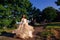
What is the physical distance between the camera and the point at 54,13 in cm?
6266

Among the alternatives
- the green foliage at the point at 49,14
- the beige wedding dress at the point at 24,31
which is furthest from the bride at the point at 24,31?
the green foliage at the point at 49,14

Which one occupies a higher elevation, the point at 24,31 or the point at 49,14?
the point at 49,14

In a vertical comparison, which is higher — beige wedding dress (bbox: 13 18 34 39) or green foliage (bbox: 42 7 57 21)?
green foliage (bbox: 42 7 57 21)

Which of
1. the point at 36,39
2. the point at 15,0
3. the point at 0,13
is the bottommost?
the point at 36,39

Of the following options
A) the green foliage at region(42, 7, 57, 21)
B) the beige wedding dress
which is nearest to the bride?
the beige wedding dress

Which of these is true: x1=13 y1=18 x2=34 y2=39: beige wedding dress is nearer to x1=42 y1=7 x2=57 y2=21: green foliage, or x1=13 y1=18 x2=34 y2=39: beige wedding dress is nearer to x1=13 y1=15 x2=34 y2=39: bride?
x1=13 y1=15 x2=34 y2=39: bride

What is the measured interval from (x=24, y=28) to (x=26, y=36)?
725 mm

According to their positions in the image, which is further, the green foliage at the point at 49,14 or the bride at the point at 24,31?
the green foliage at the point at 49,14

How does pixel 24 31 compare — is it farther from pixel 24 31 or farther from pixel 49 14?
pixel 49 14

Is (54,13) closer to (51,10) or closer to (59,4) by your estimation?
(51,10)

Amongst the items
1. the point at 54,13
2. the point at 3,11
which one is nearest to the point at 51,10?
the point at 54,13

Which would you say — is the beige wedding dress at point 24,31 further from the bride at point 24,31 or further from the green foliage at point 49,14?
the green foliage at point 49,14

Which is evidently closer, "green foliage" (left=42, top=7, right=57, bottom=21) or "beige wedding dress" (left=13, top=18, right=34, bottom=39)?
"beige wedding dress" (left=13, top=18, right=34, bottom=39)


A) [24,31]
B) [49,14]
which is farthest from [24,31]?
[49,14]
